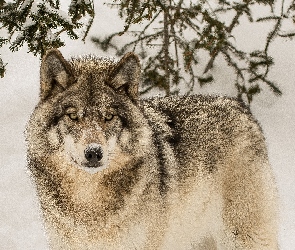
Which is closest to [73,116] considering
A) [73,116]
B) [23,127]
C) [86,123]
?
[73,116]

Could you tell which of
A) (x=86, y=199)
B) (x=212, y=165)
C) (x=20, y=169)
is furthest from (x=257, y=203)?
(x=20, y=169)

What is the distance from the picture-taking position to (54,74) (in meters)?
3.29

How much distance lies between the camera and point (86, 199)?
3.48 m

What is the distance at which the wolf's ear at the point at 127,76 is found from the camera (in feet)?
10.9

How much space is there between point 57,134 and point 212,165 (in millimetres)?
1438

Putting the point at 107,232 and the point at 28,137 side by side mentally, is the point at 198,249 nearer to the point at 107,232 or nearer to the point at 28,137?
the point at 107,232

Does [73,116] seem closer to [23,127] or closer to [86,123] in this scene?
[86,123]

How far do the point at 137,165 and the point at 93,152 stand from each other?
1.87ft

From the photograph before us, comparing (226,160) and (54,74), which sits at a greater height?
(226,160)

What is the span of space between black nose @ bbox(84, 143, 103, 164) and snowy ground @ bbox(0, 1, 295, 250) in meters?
2.22

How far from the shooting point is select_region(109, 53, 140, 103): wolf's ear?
333cm

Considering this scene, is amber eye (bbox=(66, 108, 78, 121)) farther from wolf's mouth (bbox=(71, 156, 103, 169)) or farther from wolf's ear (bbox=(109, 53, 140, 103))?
wolf's ear (bbox=(109, 53, 140, 103))

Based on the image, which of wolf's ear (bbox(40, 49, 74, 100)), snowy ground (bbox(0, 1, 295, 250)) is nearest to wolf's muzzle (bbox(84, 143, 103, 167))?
wolf's ear (bbox(40, 49, 74, 100))

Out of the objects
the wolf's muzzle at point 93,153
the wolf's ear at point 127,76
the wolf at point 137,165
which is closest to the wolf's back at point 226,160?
the wolf at point 137,165
